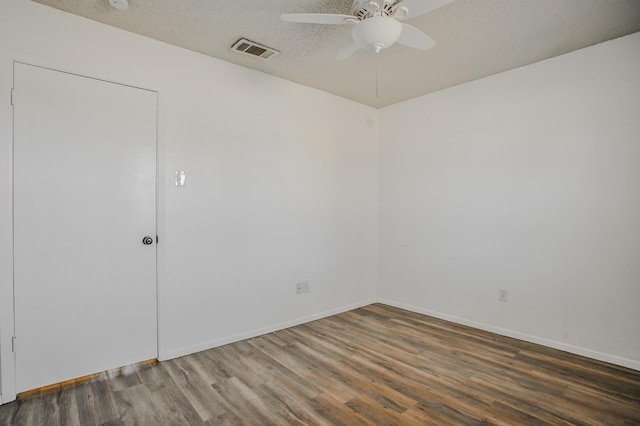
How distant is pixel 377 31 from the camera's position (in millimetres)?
1853

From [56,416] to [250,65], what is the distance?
3.07 metres

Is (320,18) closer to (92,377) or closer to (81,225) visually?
(81,225)

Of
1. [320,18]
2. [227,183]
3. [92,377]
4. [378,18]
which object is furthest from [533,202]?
[92,377]

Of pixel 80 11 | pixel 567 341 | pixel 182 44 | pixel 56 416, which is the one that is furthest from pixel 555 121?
pixel 56 416

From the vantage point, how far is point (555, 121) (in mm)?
3098

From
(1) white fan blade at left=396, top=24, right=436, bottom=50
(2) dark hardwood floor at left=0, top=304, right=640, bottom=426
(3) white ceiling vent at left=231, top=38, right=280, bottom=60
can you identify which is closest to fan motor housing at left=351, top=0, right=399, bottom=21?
(1) white fan blade at left=396, top=24, right=436, bottom=50

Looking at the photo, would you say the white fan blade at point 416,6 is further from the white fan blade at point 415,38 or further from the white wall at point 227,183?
the white wall at point 227,183

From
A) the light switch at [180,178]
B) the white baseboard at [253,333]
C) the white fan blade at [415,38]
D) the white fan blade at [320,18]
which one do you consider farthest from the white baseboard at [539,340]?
the white fan blade at [320,18]

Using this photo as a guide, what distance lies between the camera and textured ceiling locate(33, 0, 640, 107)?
230cm

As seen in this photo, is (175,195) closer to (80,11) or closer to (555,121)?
(80,11)

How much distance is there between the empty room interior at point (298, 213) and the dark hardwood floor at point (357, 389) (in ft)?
0.06

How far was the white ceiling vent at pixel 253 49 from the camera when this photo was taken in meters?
2.79

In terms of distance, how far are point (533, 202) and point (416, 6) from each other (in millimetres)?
2298

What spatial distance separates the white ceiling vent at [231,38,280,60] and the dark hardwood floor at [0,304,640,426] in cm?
263
